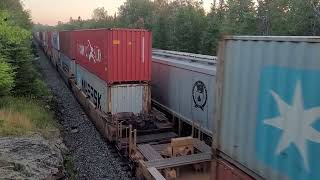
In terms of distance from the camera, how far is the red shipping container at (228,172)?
5.65 m

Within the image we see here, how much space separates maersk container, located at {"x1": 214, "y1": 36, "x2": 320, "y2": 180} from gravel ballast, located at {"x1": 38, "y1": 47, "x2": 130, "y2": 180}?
6248 millimetres

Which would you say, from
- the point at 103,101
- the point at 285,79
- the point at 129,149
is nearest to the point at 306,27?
the point at 103,101

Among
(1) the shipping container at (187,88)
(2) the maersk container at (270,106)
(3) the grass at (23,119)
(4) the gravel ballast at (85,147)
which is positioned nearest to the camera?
(2) the maersk container at (270,106)

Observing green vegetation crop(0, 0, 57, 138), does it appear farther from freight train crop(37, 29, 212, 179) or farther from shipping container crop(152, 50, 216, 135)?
shipping container crop(152, 50, 216, 135)

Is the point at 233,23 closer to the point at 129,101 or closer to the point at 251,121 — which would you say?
the point at 129,101

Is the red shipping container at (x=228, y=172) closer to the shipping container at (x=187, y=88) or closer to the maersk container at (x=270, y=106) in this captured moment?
the maersk container at (x=270, y=106)

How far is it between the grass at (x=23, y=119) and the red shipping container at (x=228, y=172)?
8.32 meters

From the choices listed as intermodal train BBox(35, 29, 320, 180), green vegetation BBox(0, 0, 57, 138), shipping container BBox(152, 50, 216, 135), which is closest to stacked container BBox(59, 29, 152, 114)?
shipping container BBox(152, 50, 216, 135)

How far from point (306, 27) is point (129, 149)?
26297mm

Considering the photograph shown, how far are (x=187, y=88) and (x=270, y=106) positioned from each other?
9005 millimetres

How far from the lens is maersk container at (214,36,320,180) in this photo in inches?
171

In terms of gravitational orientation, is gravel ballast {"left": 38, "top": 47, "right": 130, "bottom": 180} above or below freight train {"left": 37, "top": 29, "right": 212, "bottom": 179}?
below

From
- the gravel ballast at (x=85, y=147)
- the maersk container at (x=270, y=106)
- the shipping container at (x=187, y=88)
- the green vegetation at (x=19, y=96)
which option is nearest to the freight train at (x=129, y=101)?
the gravel ballast at (x=85, y=147)

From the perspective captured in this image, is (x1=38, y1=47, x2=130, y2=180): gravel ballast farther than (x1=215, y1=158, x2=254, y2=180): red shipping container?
Yes
